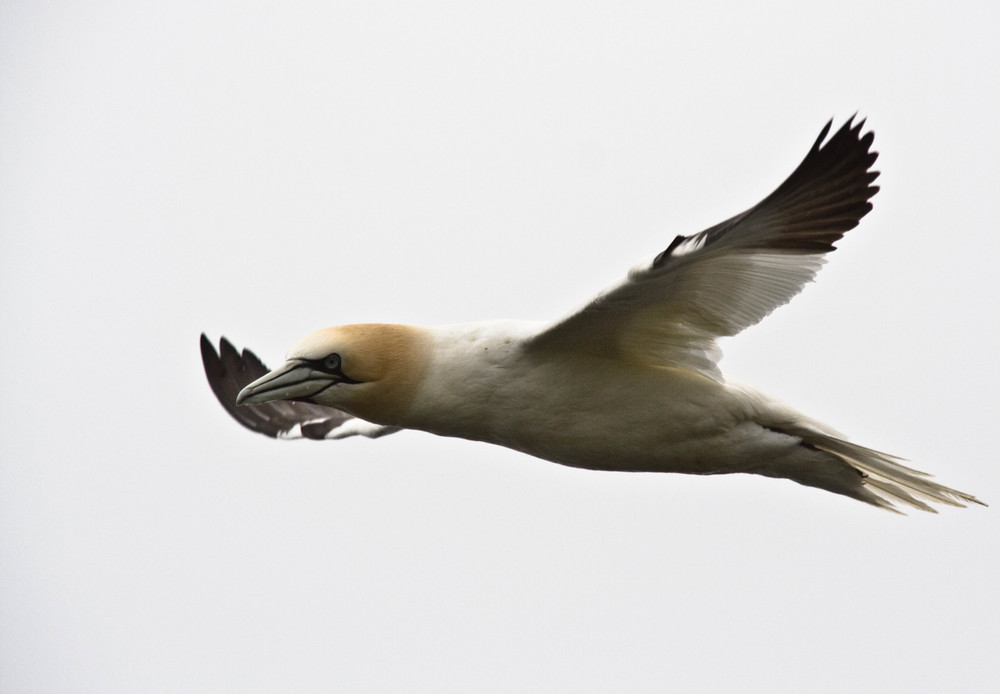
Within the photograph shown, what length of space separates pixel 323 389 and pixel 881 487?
12.1ft

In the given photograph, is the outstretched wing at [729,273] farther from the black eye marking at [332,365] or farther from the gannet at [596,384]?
the black eye marking at [332,365]

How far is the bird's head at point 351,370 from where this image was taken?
24.8 ft

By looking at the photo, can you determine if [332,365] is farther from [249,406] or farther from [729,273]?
[249,406]

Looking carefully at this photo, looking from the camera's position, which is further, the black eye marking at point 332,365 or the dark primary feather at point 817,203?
the black eye marking at point 332,365

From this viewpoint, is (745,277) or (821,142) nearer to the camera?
(821,142)

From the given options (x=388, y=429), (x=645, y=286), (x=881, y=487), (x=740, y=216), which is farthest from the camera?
(x=388, y=429)

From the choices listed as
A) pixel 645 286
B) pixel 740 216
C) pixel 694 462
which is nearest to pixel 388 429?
pixel 694 462

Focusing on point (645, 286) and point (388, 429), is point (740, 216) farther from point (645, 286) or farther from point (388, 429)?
point (388, 429)

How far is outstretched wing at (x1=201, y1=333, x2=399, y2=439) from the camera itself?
426 inches

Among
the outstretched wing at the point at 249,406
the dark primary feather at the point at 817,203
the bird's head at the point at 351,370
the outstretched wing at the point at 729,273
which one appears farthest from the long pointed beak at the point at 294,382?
the outstretched wing at the point at 249,406

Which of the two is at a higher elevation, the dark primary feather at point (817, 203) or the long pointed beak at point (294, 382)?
the dark primary feather at point (817, 203)

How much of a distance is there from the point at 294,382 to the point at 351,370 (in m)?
0.33

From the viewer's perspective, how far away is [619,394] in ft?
25.1

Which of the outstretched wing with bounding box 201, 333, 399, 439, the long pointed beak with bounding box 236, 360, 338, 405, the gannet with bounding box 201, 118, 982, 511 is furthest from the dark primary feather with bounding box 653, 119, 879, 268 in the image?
the outstretched wing with bounding box 201, 333, 399, 439
